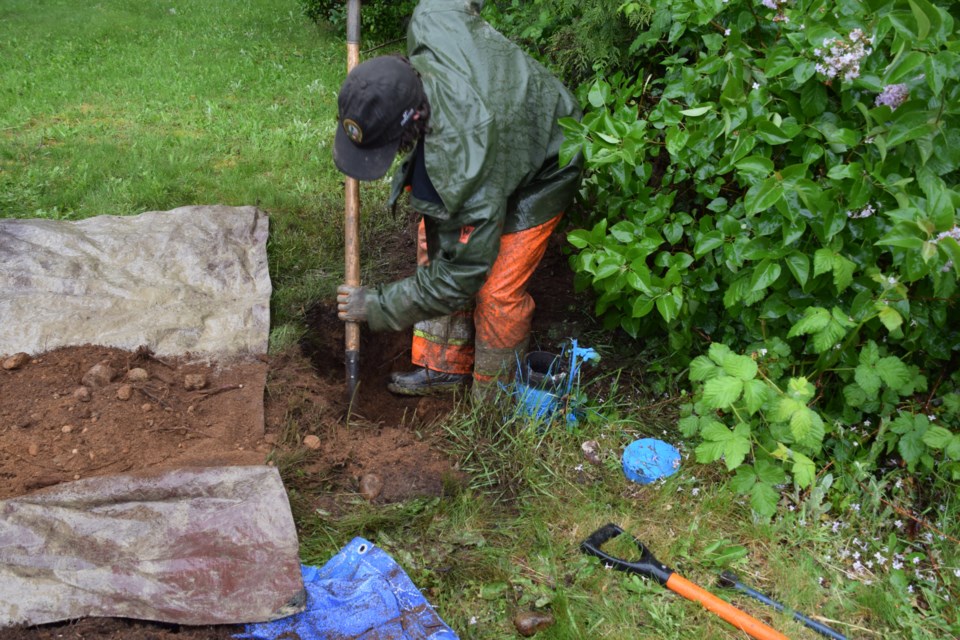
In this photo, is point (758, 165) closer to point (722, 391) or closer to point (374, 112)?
point (722, 391)

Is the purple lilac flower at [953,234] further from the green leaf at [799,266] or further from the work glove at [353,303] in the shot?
the work glove at [353,303]

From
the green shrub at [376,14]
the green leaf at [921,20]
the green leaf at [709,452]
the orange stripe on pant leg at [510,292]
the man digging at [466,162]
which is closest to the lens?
the green leaf at [921,20]

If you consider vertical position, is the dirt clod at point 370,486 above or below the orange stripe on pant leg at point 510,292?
below

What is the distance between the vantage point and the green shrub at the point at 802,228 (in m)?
2.14

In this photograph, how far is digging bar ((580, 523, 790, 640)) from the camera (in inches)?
87.0

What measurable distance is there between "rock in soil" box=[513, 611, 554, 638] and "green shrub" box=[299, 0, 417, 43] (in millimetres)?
6097

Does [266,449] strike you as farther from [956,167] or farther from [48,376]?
[956,167]

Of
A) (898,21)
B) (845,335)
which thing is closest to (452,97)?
(898,21)

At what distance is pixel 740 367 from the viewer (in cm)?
237

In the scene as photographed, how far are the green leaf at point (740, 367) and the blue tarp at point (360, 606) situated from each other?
1193 millimetres

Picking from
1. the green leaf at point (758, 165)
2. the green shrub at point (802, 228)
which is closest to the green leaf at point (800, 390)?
the green shrub at point (802, 228)

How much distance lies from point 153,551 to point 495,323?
1.56 meters

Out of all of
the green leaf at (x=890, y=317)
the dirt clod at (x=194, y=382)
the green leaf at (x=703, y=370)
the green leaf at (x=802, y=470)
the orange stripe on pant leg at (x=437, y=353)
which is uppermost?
the green leaf at (x=890, y=317)

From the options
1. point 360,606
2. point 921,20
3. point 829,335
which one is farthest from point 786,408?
point 360,606
